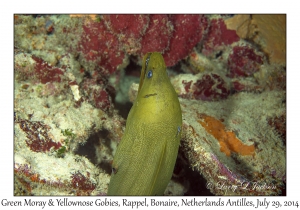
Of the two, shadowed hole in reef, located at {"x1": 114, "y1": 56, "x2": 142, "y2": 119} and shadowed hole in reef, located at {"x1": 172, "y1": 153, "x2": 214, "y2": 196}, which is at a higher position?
shadowed hole in reef, located at {"x1": 114, "y1": 56, "x2": 142, "y2": 119}

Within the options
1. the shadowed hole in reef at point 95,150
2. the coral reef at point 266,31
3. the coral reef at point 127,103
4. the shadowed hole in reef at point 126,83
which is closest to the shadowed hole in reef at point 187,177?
the coral reef at point 127,103

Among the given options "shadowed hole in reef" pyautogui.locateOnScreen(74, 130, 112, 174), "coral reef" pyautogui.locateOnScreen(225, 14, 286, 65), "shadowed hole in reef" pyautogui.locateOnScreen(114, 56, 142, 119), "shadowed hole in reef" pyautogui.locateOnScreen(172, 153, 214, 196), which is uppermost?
"coral reef" pyautogui.locateOnScreen(225, 14, 286, 65)

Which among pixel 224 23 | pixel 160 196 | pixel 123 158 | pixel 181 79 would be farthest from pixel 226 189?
pixel 224 23

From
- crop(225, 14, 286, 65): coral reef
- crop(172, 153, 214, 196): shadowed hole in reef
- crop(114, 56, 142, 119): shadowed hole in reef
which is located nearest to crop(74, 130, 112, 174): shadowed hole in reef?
crop(114, 56, 142, 119): shadowed hole in reef

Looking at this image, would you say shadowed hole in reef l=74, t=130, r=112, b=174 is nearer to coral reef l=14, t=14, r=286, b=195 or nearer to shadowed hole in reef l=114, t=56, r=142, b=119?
coral reef l=14, t=14, r=286, b=195

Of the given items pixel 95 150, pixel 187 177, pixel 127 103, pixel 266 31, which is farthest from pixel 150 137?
pixel 266 31

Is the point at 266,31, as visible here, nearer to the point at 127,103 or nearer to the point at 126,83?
the point at 126,83
